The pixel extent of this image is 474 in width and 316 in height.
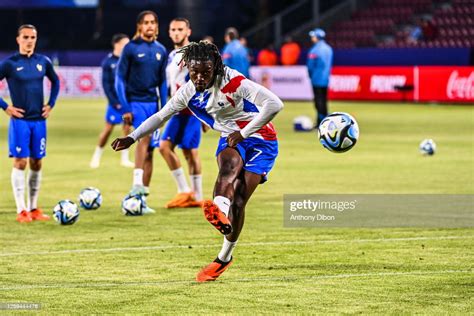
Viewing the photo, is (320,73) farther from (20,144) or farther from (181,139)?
(20,144)

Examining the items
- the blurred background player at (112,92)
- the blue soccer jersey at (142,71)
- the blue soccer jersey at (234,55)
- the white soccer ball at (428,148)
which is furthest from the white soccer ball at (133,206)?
the blue soccer jersey at (234,55)

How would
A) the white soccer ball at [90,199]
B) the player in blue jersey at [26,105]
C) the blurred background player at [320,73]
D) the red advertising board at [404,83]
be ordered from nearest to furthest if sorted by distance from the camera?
1. the player in blue jersey at [26,105]
2. the white soccer ball at [90,199]
3. the blurred background player at [320,73]
4. the red advertising board at [404,83]

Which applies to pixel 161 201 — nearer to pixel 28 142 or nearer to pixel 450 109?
pixel 28 142

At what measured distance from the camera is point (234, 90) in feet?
28.3

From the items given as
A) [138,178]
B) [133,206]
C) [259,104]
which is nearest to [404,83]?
[138,178]

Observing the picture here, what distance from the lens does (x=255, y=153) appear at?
8.94 metres

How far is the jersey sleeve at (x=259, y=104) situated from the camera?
28.0 feet

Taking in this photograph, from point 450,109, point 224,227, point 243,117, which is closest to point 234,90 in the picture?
point 243,117

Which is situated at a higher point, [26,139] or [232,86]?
[232,86]

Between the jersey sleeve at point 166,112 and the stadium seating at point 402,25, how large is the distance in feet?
107

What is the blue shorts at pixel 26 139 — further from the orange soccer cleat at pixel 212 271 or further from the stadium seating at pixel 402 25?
the stadium seating at pixel 402 25

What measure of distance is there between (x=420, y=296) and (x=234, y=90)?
2213 millimetres

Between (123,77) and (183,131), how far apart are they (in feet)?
3.35

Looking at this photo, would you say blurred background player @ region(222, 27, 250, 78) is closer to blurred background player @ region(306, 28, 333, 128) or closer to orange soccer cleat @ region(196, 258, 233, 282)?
blurred background player @ region(306, 28, 333, 128)
